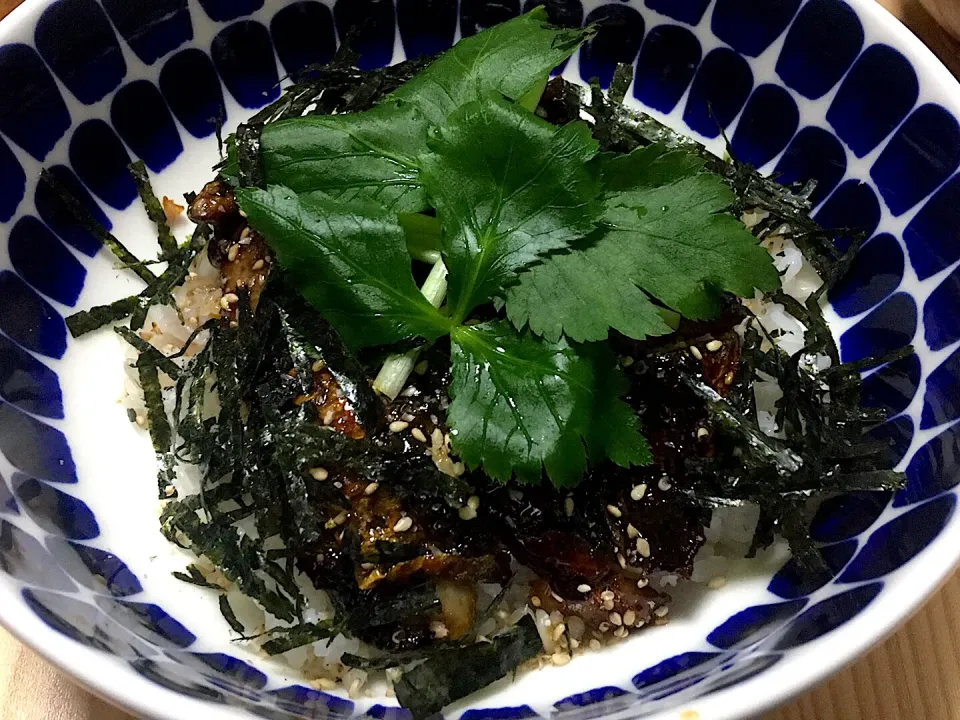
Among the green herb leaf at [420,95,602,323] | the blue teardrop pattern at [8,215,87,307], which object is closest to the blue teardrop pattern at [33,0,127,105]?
the blue teardrop pattern at [8,215,87,307]

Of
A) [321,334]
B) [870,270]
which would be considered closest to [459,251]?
[321,334]

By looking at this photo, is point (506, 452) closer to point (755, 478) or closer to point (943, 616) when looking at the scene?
point (755, 478)

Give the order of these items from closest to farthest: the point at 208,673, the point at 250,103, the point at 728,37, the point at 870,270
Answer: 1. the point at 208,673
2. the point at 870,270
3. the point at 728,37
4. the point at 250,103

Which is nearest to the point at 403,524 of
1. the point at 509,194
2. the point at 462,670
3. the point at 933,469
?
the point at 462,670

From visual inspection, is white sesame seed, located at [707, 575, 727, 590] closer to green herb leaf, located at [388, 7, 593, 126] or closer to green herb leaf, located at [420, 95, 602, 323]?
green herb leaf, located at [420, 95, 602, 323]

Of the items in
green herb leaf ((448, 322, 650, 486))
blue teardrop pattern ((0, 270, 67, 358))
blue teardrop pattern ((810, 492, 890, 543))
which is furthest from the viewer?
blue teardrop pattern ((0, 270, 67, 358))
